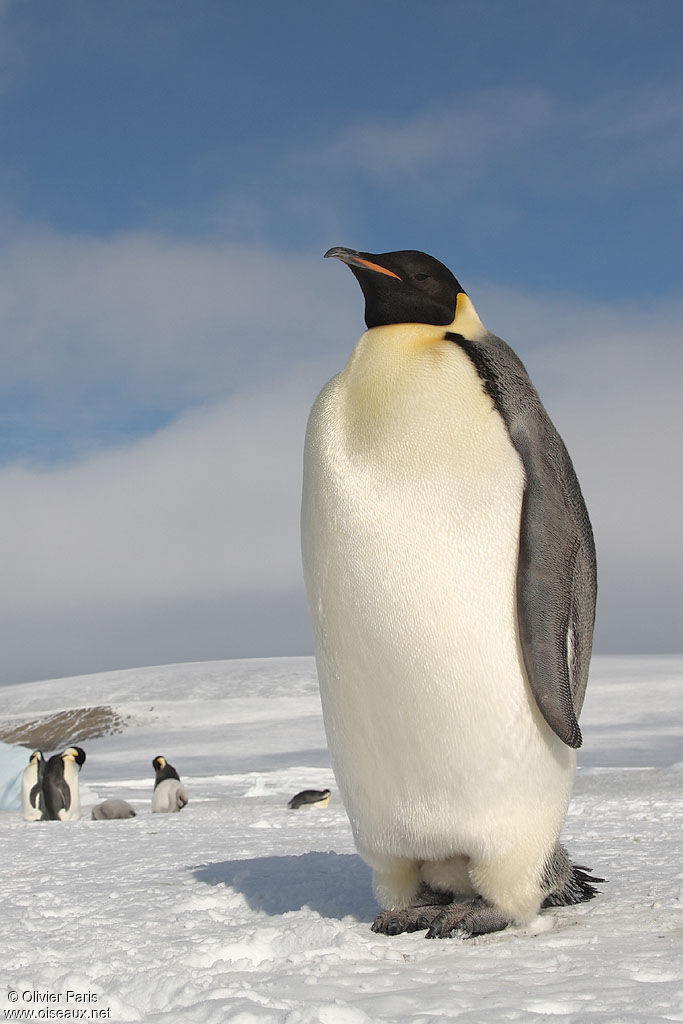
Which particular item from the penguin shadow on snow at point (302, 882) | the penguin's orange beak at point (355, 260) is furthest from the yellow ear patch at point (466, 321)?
the penguin shadow on snow at point (302, 882)

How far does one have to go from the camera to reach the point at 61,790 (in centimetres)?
1099

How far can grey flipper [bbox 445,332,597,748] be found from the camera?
298 centimetres

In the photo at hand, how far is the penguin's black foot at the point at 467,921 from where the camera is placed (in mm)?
2947

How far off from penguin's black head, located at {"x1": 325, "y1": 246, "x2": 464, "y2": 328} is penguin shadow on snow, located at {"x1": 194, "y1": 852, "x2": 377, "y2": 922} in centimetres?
199

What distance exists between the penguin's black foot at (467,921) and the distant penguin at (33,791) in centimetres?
920

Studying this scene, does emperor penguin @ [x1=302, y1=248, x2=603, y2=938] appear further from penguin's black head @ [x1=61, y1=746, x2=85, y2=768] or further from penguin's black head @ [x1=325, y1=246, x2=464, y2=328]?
penguin's black head @ [x1=61, y1=746, x2=85, y2=768]

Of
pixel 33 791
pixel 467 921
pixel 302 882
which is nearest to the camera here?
pixel 467 921

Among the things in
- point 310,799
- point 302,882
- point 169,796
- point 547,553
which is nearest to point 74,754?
point 169,796

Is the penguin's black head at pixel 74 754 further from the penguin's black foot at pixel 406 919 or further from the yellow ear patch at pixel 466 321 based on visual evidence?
the yellow ear patch at pixel 466 321

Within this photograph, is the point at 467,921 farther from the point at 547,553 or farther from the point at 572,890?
the point at 547,553

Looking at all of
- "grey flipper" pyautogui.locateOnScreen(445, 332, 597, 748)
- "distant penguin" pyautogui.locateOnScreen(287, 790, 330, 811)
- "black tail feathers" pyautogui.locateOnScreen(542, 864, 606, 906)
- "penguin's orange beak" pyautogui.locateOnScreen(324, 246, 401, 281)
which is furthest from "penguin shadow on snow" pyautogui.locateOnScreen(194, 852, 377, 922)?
"distant penguin" pyautogui.locateOnScreen(287, 790, 330, 811)

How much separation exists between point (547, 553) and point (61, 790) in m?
9.20

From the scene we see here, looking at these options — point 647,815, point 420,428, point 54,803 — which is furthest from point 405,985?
point 54,803

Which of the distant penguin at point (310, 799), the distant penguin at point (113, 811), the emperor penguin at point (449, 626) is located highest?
the emperor penguin at point (449, 626)
